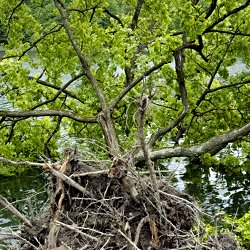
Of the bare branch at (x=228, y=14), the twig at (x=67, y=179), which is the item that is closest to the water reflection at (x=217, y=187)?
the bare branch at (x=228, y=14)

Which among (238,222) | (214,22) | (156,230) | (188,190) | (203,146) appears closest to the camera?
(156,230)

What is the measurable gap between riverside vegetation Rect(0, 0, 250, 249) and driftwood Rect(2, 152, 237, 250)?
1 cm

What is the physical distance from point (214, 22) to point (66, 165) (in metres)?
7.94

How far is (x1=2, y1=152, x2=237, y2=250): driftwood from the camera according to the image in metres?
5.56

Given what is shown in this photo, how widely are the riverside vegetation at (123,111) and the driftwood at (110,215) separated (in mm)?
13

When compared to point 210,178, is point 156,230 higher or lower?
lower

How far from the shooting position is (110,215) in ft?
18.4

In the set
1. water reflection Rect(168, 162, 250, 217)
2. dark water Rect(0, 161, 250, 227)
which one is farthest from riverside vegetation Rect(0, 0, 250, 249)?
dark water Rect(0, 161, 250, 227)

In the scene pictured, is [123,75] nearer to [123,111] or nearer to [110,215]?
[123,111]

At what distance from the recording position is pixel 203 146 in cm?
1112

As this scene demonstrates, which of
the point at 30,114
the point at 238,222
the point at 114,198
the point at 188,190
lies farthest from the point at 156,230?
the point at 188,190

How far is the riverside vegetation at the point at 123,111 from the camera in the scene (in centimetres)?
567

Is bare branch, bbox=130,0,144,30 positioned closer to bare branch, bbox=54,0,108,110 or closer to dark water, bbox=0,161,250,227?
bare branch, bbox=54,0,108,110

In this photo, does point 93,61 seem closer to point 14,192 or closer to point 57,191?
point 14,192
